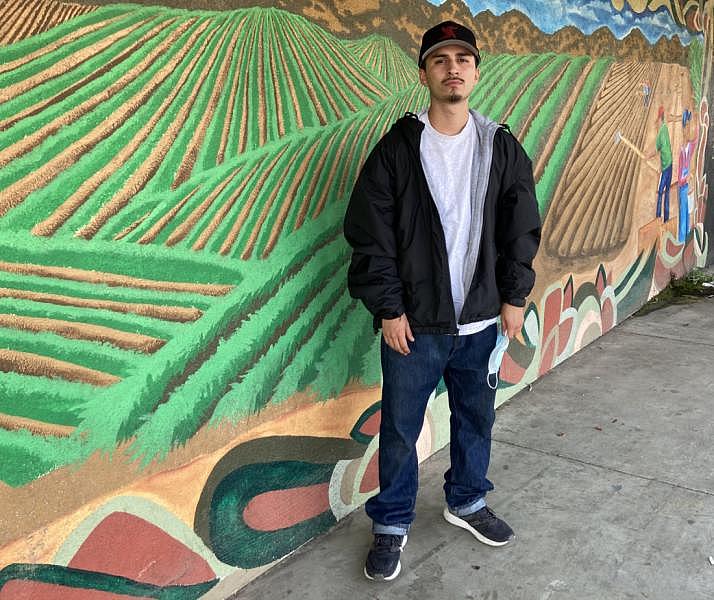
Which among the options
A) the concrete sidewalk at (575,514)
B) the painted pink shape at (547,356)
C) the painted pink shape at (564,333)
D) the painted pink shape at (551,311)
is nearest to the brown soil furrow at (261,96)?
the concrete sidewalk at (575,514)

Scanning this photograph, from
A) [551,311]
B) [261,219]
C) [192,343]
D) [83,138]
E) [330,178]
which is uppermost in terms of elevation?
[83,138]

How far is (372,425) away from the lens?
3227 millimetres

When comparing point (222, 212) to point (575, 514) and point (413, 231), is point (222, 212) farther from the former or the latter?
point (575, 514)

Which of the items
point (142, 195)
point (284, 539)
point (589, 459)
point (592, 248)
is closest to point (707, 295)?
point (592, 248)

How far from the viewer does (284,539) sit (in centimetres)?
281

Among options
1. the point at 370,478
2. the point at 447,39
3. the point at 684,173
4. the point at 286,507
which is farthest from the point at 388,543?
the point at 684,173

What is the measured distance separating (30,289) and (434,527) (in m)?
1.91

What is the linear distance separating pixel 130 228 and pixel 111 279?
16 cm

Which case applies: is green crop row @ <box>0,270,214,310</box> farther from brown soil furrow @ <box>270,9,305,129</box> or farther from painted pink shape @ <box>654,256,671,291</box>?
painted pink shape @ <box>654,256,671,291</box>

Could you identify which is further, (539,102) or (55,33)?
(539,102)

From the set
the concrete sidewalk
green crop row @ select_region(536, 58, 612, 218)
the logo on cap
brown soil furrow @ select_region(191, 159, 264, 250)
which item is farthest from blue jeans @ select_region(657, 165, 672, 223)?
brown soil furrow @ select_region(191, 159, 264, 250)

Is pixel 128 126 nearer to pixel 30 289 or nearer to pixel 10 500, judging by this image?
pixel 30 289

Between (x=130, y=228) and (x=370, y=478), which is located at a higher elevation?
(x=130, y=228)

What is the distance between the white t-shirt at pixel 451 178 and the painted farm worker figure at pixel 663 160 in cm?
391
